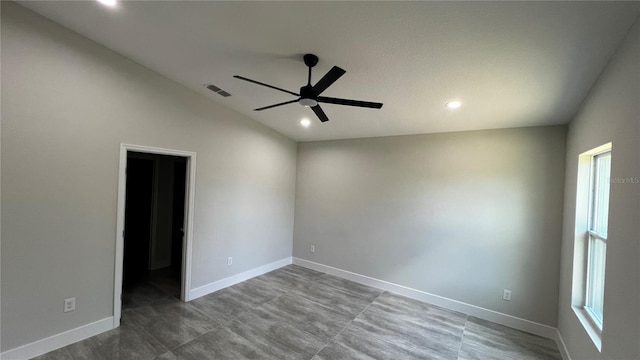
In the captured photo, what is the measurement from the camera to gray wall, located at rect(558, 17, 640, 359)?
130 centimetres

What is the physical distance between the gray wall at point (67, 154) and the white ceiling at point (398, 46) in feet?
0.93

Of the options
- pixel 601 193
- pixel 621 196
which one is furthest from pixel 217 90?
pixel 601 193

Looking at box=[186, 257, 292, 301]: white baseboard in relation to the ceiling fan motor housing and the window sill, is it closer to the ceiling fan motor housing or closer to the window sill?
the ceiling fan motor housing

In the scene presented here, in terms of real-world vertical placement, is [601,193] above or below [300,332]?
above

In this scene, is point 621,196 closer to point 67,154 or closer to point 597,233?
point 597,233

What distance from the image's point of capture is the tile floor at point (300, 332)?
8.29 feet

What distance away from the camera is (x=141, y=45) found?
2576 mm

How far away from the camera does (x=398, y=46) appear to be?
2.02 metres

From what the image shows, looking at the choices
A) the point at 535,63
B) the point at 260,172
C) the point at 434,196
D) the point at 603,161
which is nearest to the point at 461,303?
the point at 434,196

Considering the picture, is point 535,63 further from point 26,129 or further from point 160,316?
point 160,316

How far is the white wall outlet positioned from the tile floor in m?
0.36

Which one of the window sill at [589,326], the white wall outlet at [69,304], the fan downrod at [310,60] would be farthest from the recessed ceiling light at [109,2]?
the window sill at [589,326]

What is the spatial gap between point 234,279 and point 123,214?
2.00 metres

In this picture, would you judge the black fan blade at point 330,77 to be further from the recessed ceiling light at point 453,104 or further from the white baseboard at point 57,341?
the white baseboard at point 57,341
